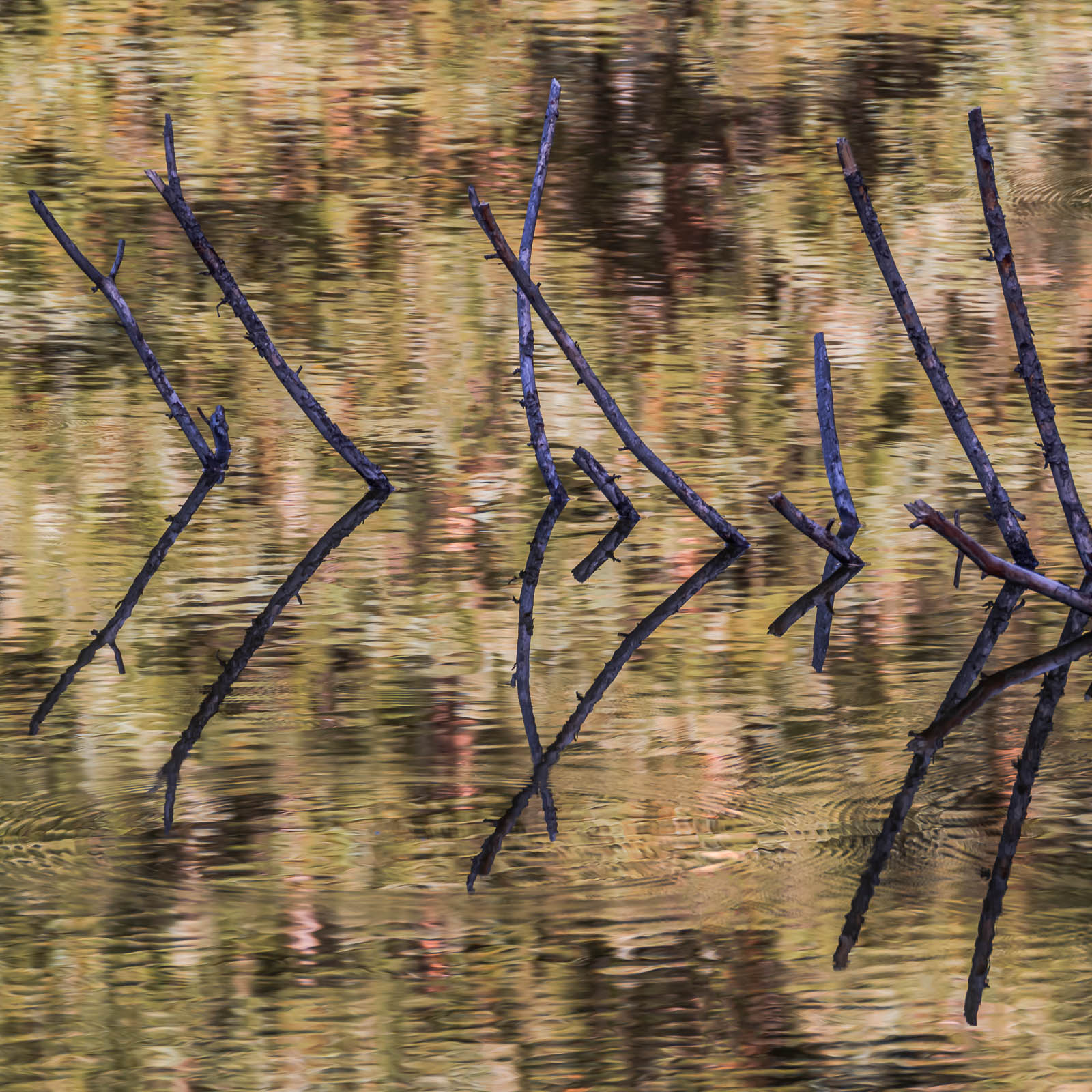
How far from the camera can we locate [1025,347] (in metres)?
5.96

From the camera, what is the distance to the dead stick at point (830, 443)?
664 cm

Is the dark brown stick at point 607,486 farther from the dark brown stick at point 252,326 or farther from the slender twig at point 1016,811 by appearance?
the slender twig at point 1016,811

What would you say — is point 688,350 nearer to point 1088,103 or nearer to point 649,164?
point 649,164

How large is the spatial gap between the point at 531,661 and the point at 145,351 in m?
2.43

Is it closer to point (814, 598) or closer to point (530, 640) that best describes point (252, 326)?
point (530, 640)

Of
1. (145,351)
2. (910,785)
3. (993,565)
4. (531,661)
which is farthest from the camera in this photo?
(145,351)

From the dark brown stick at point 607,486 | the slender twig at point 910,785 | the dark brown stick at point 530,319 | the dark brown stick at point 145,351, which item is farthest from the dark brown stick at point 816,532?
the dark brown stick at point 145,351

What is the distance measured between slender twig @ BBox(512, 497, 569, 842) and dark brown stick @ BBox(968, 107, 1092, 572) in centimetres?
140

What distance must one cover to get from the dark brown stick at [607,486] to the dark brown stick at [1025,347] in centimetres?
142

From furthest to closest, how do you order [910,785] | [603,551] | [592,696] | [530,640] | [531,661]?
[603,551] → [530,640] → [531,661] → [592,696] → [910,785]

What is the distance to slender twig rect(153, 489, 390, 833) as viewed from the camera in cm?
483

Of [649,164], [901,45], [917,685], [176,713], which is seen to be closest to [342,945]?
[176,713]

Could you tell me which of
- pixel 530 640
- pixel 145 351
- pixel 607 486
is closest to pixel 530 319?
pixel 607 486

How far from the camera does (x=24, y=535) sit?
706 centimetres
